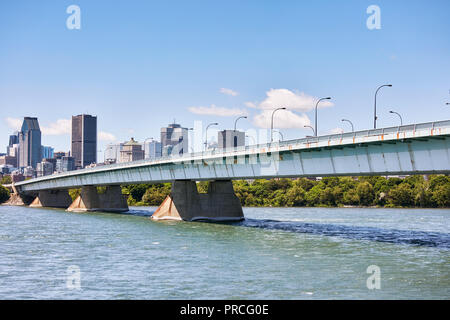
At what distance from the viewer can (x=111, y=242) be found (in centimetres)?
5147

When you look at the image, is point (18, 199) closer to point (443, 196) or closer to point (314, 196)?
point (314, 196)

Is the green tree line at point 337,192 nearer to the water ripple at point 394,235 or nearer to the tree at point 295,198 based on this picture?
the tree at point 295,198

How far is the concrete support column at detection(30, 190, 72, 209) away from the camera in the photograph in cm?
15125

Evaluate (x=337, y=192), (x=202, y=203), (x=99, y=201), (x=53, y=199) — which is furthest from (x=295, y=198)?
(x=202, y=203)

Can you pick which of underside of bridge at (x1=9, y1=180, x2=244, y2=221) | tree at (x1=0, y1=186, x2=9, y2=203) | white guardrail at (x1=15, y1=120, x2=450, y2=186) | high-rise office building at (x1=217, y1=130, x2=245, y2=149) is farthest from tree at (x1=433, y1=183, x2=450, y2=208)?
tree at (x1=0, y1=186, x2=9, y2=203)

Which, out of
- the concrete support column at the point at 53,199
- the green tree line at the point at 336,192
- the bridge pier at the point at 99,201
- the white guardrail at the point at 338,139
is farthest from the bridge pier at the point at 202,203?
the concrete support column at the point at 53,199

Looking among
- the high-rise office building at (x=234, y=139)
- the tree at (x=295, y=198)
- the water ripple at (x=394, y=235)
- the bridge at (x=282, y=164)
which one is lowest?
the water ripple at (x=394, y=235)

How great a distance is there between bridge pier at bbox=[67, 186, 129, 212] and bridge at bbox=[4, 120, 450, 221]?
3972 millimetres

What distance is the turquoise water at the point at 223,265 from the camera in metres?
27.8

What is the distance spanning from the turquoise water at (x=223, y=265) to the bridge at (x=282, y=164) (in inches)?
261
